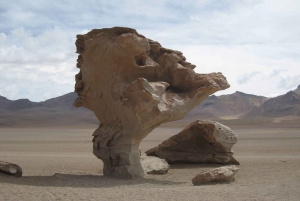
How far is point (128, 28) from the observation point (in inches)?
372

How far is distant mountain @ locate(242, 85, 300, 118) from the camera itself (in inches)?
2965

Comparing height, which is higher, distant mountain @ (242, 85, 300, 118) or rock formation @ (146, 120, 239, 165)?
distant mountain @ (242, 85, 300, 118)

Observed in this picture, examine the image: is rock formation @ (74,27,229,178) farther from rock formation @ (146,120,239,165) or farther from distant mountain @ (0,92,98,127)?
distant mountain @ (0,92,98,127)

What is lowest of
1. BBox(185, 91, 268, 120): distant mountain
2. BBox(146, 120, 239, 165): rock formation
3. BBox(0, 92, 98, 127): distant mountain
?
BBox(146, 120, 239, 165): rock formation

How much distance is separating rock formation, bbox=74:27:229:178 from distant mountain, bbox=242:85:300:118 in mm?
66887

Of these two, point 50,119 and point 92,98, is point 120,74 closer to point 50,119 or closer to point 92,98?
point 92,98

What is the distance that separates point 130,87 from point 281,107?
74.4m

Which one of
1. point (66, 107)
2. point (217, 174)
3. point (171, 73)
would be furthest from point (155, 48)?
point (66, 107)

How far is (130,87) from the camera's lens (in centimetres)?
898

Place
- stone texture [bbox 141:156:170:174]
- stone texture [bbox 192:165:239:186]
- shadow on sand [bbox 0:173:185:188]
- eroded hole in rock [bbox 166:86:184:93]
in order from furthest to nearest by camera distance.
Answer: stone texture [bbox 141:156:170:174] → eroded hole in rock [bbox 166:86:184:93] → stone texture [bbox 192:165:239:186] → shadow on sand [bbox 0:173:185:188]

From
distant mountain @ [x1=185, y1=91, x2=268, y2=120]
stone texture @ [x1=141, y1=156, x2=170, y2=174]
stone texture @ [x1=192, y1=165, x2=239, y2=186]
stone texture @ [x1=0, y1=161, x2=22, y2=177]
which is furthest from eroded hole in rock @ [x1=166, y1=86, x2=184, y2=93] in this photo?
distant mountain @ [x1=185, y1=91, x2=268, y2=120]

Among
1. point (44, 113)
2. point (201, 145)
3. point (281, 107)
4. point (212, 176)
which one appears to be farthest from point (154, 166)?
point (281, 107)

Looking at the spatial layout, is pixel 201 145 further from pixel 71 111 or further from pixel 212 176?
pixel 71 111

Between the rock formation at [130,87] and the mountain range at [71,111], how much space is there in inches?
2103
